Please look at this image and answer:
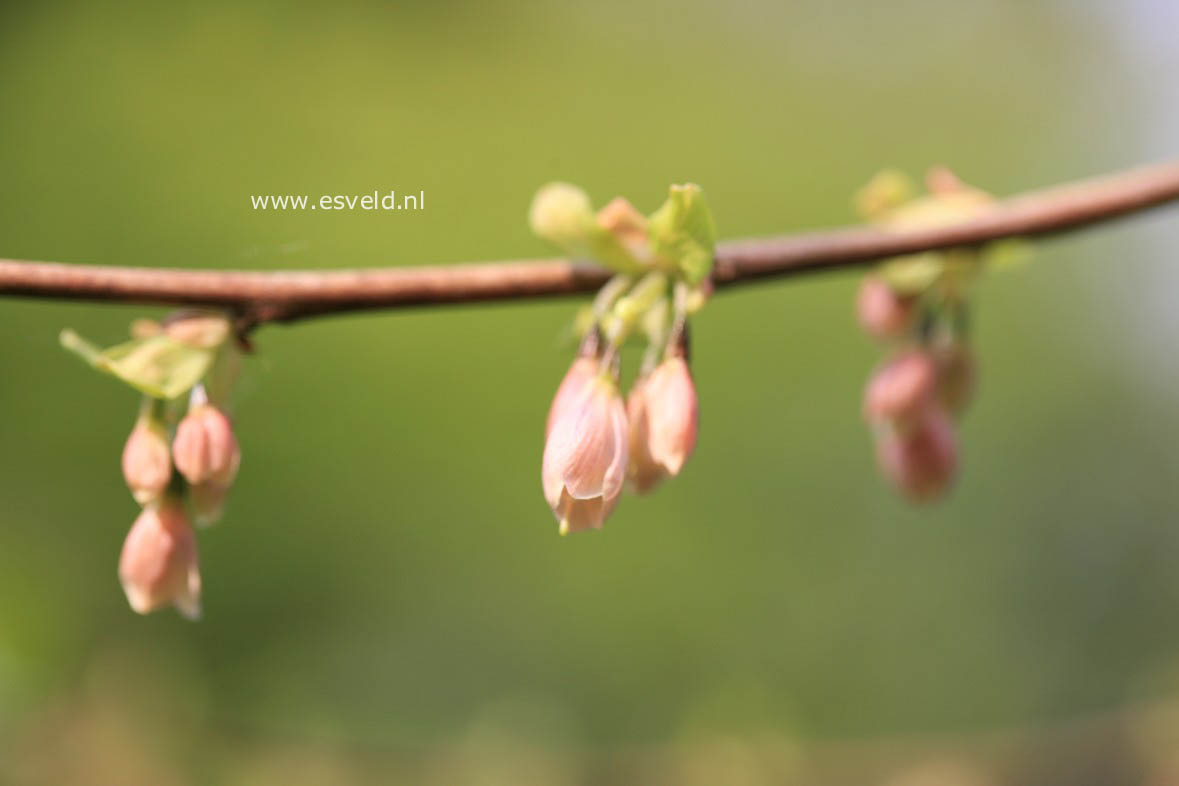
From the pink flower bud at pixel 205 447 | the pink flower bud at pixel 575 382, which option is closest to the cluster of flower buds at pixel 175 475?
the pink flower bud at pixel 205 447

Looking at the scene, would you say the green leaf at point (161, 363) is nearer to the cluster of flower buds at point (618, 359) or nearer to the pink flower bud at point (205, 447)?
the pink flower bud at point (205, 447)

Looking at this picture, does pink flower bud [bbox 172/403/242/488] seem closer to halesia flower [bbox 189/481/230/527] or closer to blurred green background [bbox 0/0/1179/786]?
halesia flower [bbox 189/481/230/527]

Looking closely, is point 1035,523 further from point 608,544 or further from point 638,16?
point 638,16

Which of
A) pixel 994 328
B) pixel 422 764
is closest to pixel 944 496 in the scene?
pixel 422 764

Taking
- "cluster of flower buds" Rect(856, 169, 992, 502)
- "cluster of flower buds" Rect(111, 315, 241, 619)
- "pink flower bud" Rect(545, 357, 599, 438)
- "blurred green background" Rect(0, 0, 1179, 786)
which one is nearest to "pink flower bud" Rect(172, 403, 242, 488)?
"cluster of flower buds" Rect(111, 315, 241, 619)

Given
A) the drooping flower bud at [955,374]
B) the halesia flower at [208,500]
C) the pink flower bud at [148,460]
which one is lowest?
the halesia flower at [208,500]

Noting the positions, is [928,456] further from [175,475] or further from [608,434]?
[175,475]
